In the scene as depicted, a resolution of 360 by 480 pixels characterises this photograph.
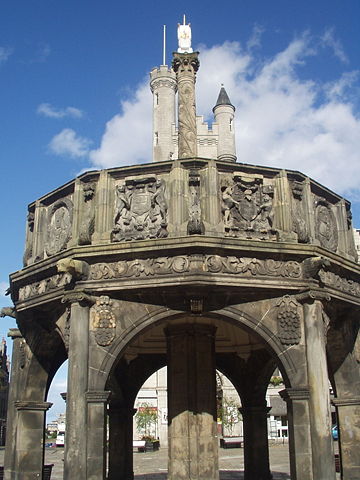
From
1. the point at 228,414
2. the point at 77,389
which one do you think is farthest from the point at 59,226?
the point at 228,414

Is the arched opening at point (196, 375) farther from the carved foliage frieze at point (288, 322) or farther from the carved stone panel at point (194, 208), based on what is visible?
the carved stone panel at point (194, 208)

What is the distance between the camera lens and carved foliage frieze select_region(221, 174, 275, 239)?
1170 centimetres

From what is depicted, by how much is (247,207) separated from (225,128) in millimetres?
61280

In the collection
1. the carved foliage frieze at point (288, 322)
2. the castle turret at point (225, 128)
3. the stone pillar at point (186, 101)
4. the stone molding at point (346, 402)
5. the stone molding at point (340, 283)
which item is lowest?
the stone molding at point (346, 402)

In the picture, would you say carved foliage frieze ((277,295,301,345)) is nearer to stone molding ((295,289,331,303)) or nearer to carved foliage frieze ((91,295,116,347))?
stone molding ((295,289,331,303))

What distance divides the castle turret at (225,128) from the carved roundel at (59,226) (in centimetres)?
5741

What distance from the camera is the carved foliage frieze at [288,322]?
37.4 feet

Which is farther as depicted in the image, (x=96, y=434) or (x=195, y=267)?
(x=195, y=267)

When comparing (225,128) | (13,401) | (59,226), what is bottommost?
(13,401)

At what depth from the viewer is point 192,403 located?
1368 cm

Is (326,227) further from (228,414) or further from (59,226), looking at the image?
(228,414)

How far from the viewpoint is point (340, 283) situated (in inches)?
497

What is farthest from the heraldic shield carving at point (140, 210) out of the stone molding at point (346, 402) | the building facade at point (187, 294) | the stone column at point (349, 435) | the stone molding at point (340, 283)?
the stone column at point (349, 435)

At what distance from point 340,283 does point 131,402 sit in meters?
7.78
